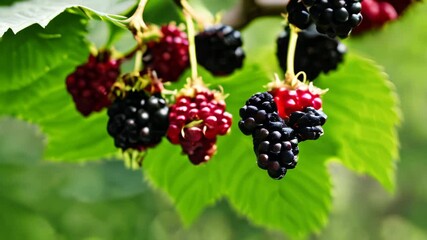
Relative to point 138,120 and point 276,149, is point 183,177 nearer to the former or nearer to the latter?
point 138,120

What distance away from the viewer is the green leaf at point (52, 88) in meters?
1.01

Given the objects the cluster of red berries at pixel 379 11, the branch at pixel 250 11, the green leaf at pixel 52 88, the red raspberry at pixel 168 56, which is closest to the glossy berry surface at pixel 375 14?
the cluster of red berries at pixel 379 11

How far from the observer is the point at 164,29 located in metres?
1.03

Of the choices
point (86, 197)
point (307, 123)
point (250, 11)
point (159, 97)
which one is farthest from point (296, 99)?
point (86, 197)

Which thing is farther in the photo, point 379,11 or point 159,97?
point 379,11

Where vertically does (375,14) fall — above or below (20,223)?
above

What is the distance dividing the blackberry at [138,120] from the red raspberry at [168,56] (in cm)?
7

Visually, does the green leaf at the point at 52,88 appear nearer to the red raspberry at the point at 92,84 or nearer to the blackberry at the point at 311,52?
the red raspberry at the point at 92,84

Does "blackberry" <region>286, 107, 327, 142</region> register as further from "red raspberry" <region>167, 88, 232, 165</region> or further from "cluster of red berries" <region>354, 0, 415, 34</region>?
"cluster of red berries" <region>354, 0, 415, 34</region>

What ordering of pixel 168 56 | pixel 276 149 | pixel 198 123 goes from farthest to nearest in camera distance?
pixel 168 56 < pixel 198 123 < pixel 276 149

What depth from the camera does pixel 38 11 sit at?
852 millimetres

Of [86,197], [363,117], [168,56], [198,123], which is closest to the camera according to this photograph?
[198,123]

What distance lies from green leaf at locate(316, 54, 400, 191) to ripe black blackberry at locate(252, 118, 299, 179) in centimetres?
33

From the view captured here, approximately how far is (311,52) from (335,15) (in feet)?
0.83
